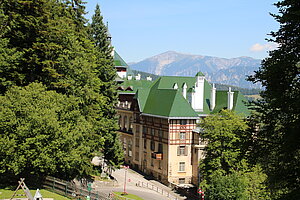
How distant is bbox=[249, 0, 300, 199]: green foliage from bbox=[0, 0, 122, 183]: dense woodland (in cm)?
1626

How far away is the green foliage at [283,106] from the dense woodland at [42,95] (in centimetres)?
1626

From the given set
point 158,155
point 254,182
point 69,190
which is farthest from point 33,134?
point 158,155

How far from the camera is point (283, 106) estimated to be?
57.1ft

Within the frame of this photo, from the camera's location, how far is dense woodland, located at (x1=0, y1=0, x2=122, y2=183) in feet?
93.0

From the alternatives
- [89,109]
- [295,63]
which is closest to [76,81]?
[89,109]

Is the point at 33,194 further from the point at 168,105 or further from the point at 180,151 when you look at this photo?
the point at 168,105

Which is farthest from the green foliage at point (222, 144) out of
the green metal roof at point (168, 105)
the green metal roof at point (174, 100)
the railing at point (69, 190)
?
the railing at point (69, 190)

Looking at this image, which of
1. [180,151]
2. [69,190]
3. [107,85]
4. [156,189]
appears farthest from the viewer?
[180,151]

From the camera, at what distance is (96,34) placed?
51.7 m

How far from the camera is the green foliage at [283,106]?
17047mm

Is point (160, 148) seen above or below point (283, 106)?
below

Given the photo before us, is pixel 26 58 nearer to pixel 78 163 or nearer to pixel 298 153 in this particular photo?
pixel 78 163

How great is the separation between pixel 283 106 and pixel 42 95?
1904 centimetres

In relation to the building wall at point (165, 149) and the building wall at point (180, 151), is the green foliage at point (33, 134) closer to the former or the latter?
the building wall at point (180, 151)
